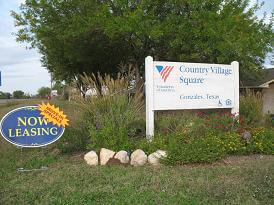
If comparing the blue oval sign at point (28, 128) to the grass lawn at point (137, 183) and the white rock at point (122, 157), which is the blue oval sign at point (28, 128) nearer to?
the grass lawn at point (137, 183)

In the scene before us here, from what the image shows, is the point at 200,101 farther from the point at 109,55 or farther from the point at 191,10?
the point at 109,55

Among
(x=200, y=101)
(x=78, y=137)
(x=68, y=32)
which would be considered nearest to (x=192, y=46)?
(x=68, y=32)

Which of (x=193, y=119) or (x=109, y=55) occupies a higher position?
(x=109, y=55)

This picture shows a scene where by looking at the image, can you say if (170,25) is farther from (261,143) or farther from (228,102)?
(261,143)

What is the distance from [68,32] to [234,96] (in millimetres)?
7952

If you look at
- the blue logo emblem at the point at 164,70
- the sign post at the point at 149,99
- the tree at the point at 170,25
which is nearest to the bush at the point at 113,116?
the sign post at the point at 149,99

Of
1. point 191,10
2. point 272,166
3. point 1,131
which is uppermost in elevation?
point 191,10

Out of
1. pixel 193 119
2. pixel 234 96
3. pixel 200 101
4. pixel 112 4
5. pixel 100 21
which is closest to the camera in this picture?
pixel 193 119

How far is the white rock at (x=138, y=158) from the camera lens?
806 centimetres

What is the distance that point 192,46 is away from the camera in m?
16.8

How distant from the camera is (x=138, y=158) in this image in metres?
8.08

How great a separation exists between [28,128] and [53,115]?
64 cm

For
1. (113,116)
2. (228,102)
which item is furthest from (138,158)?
(228,102)

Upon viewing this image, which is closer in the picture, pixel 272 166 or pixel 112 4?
pixel 272 166
